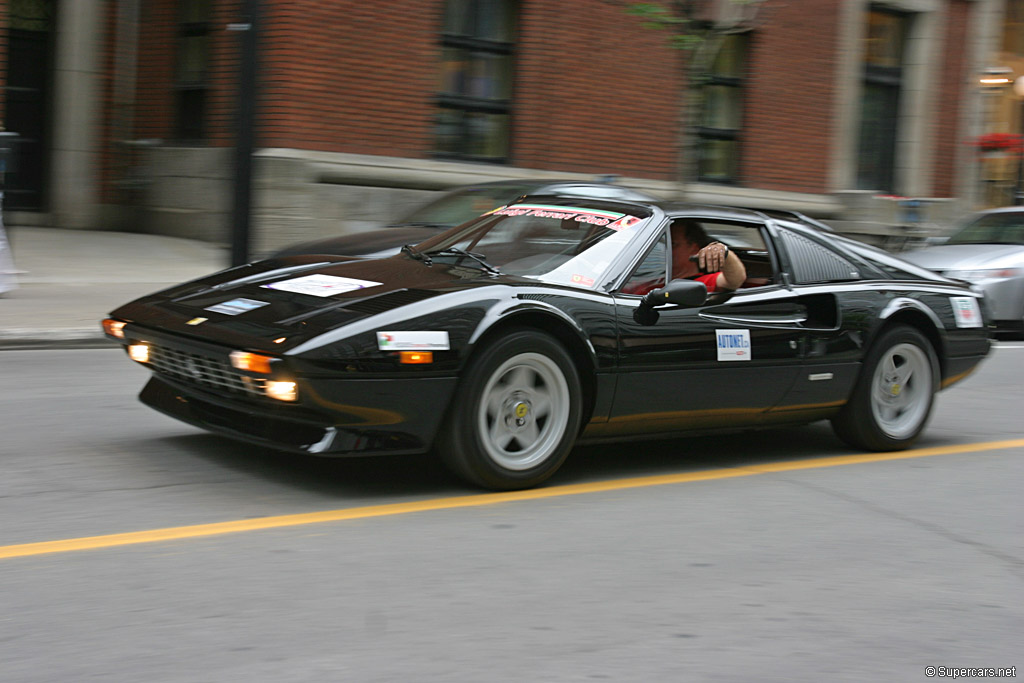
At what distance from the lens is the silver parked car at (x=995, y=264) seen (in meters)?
12.1

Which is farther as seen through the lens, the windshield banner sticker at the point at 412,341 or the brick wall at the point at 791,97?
the brick wall at the point at 791,97

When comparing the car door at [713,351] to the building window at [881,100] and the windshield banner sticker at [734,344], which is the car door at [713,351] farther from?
the building window at [881,100]

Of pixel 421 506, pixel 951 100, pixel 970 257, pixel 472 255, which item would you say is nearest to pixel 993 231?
pixel 970 257

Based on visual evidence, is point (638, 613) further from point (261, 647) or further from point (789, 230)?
point (789, 230)

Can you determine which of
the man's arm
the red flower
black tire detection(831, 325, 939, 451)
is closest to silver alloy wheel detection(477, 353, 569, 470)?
the man's arm

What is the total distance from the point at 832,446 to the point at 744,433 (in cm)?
49

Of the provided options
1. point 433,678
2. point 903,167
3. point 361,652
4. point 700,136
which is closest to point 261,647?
point 361,652

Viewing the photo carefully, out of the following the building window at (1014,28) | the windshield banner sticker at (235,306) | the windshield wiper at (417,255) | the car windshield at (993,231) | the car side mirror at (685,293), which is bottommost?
the windshield banner sticker at (235,306)

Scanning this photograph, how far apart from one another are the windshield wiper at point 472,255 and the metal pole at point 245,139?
453 centimetres

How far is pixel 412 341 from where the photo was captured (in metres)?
4.34

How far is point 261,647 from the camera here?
306cm

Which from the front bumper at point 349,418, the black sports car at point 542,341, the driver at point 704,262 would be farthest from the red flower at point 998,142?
the front bumper at point 349,418

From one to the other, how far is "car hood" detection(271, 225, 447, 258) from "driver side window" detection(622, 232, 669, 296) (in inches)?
147

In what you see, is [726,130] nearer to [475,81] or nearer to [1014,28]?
[475,81]
